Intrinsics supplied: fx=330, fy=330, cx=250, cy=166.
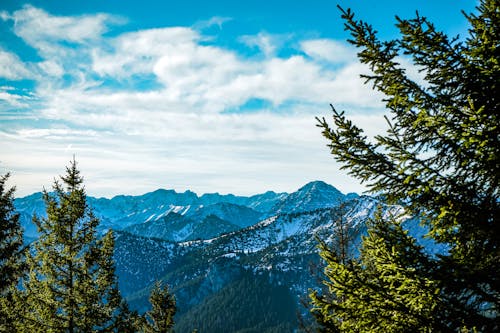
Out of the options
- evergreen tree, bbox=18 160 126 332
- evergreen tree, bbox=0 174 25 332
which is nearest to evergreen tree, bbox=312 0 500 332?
evergreen tree, bbox=18 160 126 332

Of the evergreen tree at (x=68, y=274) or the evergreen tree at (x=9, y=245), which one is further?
the evergreen tree at (x=9, y=245)

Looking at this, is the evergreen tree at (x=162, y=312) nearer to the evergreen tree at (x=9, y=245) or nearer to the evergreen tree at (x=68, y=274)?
the evergreen tree at (x=68, y=274)

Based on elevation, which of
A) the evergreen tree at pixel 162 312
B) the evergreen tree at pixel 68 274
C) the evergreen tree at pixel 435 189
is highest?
the evergreen tree at pixel 435 189

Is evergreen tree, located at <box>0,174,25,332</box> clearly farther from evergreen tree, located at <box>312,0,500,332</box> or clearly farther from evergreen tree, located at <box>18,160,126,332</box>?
evergreen tree, located at <box>312,0,500,332</box>

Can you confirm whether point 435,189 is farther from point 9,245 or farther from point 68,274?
point 9,245

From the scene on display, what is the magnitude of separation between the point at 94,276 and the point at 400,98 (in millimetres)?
15640

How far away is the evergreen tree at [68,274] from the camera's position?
570 inches

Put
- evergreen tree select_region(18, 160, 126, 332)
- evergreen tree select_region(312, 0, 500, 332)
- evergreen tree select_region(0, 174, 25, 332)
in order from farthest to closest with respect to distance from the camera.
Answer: evergreen tree select_region(0, 174, 25, 332) → evergreen tree select_region(18, 160, 126, 332) → evergreen tree select_region(312, 0, 500, 332)

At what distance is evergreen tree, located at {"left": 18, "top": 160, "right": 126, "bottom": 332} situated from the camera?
14484 mm

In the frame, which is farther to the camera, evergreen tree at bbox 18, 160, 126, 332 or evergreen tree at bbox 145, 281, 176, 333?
evergreen tree at bbox 145, 281, 176, 333

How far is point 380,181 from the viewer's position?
5.45 meters

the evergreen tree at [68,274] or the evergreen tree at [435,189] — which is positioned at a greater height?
the evergreen tree at [435,189]

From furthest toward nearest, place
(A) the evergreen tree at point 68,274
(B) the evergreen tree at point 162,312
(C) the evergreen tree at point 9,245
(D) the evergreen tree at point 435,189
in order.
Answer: (B) the evergreen tree at point 162,312 → (C) the evergreen tree at point 9,245 → (A) the evergreen tree at point 68,274 → (D) the evergreen tree at point 435,189

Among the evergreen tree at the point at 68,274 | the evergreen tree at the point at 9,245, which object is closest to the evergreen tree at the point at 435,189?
the evergreen tree at the point at 68,274
